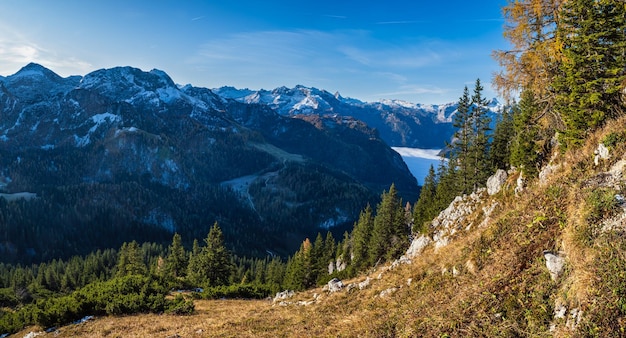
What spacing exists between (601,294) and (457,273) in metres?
6.08

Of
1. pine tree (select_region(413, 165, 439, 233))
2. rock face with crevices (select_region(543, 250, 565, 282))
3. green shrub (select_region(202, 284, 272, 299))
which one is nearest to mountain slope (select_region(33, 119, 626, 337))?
rock face with crevices (select_region(543, 250, 565, 282))

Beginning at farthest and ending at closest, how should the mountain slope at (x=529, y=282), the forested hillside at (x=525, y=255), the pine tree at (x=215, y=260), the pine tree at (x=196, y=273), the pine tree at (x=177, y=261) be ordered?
the pine tree at (x=177, y=261)
the pine tree at (x=215, y=260)
the pine tree at (x=196, y=273)
the forested hillside at (x=525, y=255)
the mountain slope at (x=529, y=282)

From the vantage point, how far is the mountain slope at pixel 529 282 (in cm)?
807

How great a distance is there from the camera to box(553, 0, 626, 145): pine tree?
61.5ft

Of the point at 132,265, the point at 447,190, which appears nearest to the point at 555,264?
the point at 447,190

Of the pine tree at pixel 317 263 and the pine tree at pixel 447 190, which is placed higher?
the pine tree at pixel 447 190

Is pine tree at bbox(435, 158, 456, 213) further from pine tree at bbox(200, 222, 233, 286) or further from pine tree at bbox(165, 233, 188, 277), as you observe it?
pine tree at bbox(165, 233, 188, 277)

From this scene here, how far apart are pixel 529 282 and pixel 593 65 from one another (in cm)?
1722

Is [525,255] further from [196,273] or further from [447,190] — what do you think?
[196,273]

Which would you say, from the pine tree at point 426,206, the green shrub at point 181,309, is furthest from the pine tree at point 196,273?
the pine tree at point 426,206

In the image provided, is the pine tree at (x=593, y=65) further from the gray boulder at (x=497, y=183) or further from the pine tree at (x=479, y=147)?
the pine tree at (x=479, y=147)

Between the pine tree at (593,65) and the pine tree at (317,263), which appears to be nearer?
the pine tree at (593,65)

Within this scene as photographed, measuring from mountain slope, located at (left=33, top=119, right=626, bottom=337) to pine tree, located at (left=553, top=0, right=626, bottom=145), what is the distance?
3.16 metres

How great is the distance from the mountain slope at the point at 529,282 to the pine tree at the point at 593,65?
316 cm
